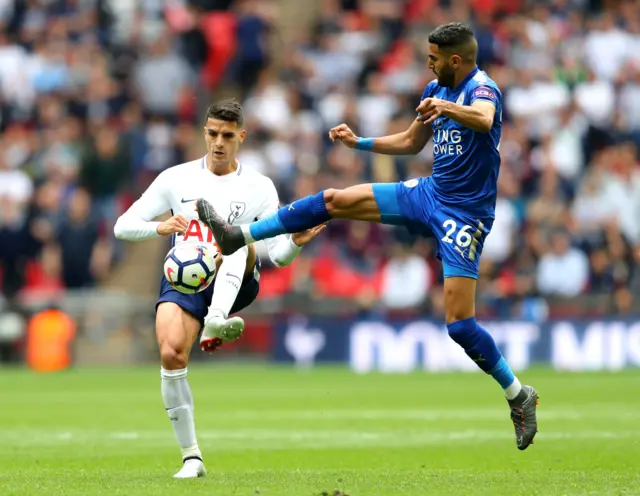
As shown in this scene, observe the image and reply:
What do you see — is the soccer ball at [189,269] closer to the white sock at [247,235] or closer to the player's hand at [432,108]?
the white sock at [247,235]

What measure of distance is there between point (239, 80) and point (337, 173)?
355cm

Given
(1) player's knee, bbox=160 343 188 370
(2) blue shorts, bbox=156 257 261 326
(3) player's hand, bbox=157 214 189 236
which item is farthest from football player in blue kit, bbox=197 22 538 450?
(1) player's knee, bbox=160 343 188 370

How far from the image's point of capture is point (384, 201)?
9.05 metres

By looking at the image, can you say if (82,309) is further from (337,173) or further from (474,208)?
(474,208)

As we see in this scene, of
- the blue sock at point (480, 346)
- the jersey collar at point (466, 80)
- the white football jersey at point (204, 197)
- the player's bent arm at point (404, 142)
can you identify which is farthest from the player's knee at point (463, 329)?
the jersey collar at point (466, 80)

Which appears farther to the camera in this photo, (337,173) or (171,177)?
(337,173)

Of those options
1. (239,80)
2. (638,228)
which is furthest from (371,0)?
(638,228)

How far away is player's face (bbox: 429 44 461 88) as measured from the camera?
9008mm

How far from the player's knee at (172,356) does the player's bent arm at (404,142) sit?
6.48 ft

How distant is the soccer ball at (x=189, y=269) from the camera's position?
341 inches

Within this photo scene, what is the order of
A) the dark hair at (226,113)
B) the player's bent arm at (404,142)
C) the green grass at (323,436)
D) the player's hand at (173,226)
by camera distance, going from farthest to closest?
the player's bent arm at (404,142) < the dark hair at (226,113) < the player's hand at (173,226) < the green grass at (323,436)

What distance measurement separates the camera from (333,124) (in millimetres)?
22531

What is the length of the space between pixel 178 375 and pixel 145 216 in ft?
3.63

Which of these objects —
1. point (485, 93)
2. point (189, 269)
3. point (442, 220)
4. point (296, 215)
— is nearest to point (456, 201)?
point (442, 220)
